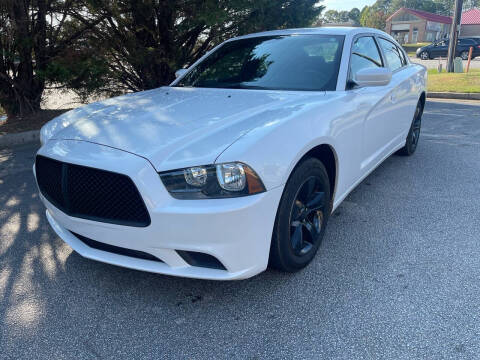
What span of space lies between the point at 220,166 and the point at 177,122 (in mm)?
645

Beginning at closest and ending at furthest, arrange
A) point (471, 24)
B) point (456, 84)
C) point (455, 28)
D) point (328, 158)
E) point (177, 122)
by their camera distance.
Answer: point (177, 122) < point (328, 158) < point (456, 84) < point (455, 28) < point (471, 24)

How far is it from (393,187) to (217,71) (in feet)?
7.30

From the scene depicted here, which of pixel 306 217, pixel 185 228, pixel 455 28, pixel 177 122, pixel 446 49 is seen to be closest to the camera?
pixel 185 228

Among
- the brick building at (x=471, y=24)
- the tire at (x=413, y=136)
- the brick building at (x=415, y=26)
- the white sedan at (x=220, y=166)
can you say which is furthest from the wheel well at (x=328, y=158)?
the brick building at (x=471, y=24)

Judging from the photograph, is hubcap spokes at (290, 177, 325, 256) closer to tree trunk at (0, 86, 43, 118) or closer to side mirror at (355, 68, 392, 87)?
side mirror at (355, 68, 392, 87)

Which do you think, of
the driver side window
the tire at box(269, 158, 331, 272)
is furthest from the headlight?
the driver side window

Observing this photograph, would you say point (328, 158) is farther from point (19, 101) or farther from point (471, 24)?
point (471, 24)

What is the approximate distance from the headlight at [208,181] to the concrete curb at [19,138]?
5.38 metres

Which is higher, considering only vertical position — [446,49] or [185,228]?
[185,228]

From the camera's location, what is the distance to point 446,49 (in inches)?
1140

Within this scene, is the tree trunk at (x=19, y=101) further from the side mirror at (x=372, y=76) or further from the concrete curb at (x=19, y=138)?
the side mirror at (x=372, y=76)

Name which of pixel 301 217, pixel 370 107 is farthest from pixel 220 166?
pixel 370 107

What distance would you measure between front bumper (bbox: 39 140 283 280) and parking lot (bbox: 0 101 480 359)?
0.31 m

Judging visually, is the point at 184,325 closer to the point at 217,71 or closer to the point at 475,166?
the point at 217,71
